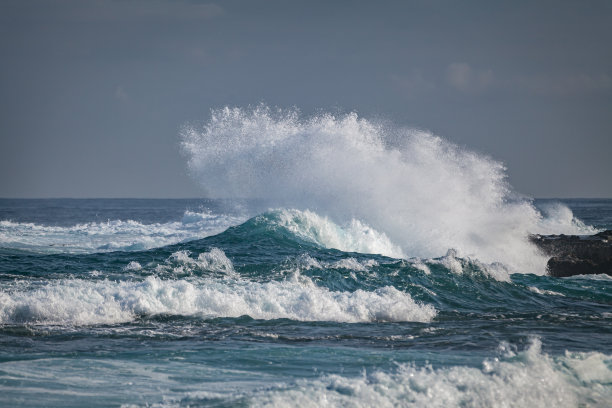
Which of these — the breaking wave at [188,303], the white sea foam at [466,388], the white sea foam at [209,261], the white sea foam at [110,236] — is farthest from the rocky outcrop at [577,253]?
the white sea foam at [110,236]

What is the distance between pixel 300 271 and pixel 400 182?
11.4 metres

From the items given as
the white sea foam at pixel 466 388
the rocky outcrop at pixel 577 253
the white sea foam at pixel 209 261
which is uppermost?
the rocky outcrop at pixel 577 253

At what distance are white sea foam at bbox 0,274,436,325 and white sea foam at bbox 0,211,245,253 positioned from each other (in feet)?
49.7

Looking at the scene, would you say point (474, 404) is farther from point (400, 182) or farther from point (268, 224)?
point (400, 182)

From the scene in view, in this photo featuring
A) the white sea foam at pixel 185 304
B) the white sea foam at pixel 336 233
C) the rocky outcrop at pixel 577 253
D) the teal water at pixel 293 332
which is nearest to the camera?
the teal water at pixel 293 332

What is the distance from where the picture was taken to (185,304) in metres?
12.8

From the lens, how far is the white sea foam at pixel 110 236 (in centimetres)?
2897

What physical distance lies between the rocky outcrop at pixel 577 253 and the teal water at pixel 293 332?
4.03 feet

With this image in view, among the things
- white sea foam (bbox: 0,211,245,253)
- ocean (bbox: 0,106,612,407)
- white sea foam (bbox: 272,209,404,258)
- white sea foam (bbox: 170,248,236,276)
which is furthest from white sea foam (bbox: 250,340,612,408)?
white sea foam (bbox: 0,211,245,253)

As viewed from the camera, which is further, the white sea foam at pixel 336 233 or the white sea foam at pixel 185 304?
the white sea foam at pixel 336 233

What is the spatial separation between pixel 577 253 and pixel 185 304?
1379 centimetres

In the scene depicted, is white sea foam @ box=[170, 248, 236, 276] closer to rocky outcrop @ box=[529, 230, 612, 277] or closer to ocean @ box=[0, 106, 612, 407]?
ocean @ box=[0, 106, 612, 407]

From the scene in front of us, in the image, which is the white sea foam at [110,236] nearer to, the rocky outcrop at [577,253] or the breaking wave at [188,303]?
the breaking wave at [188,303]

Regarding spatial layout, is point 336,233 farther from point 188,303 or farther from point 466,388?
point 466,388
